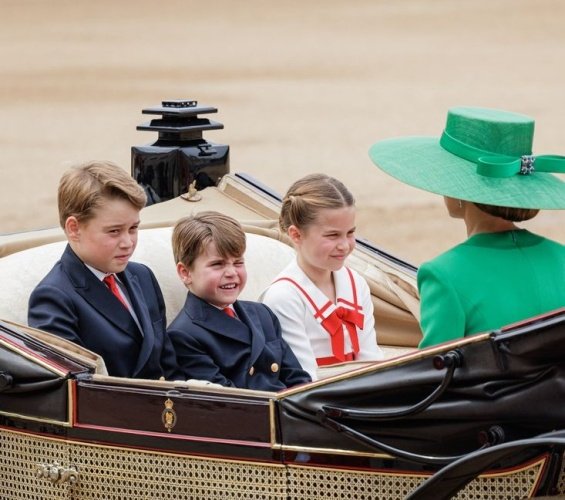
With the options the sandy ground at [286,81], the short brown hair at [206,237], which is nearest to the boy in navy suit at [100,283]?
the short brown hair at [206,237]

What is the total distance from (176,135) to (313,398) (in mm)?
2008

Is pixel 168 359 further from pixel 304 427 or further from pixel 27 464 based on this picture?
pixel 304 427

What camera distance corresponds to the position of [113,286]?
3148mm

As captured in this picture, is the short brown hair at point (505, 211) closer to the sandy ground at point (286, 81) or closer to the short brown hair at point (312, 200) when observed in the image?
the short brown hair at point (312, 200)

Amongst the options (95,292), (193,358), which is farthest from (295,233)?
(95,292)

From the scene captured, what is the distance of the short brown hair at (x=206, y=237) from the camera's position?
3141 millimetres

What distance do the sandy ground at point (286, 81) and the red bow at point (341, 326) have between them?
466 centimetres

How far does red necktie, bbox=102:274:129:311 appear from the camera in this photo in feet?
10.3

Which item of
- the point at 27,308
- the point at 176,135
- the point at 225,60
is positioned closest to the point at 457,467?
the point at 27,308

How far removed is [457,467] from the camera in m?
2.41

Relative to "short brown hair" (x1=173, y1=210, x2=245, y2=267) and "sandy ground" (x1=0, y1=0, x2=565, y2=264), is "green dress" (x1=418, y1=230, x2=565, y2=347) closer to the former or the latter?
"short brown hair" (x1=173, y1=210, x2=245, y2=267)

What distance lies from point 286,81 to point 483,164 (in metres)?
13.4

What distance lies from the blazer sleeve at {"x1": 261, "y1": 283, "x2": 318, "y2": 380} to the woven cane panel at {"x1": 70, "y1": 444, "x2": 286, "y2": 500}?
616 mm

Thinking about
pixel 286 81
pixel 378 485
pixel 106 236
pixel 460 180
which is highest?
pixel 460 180
